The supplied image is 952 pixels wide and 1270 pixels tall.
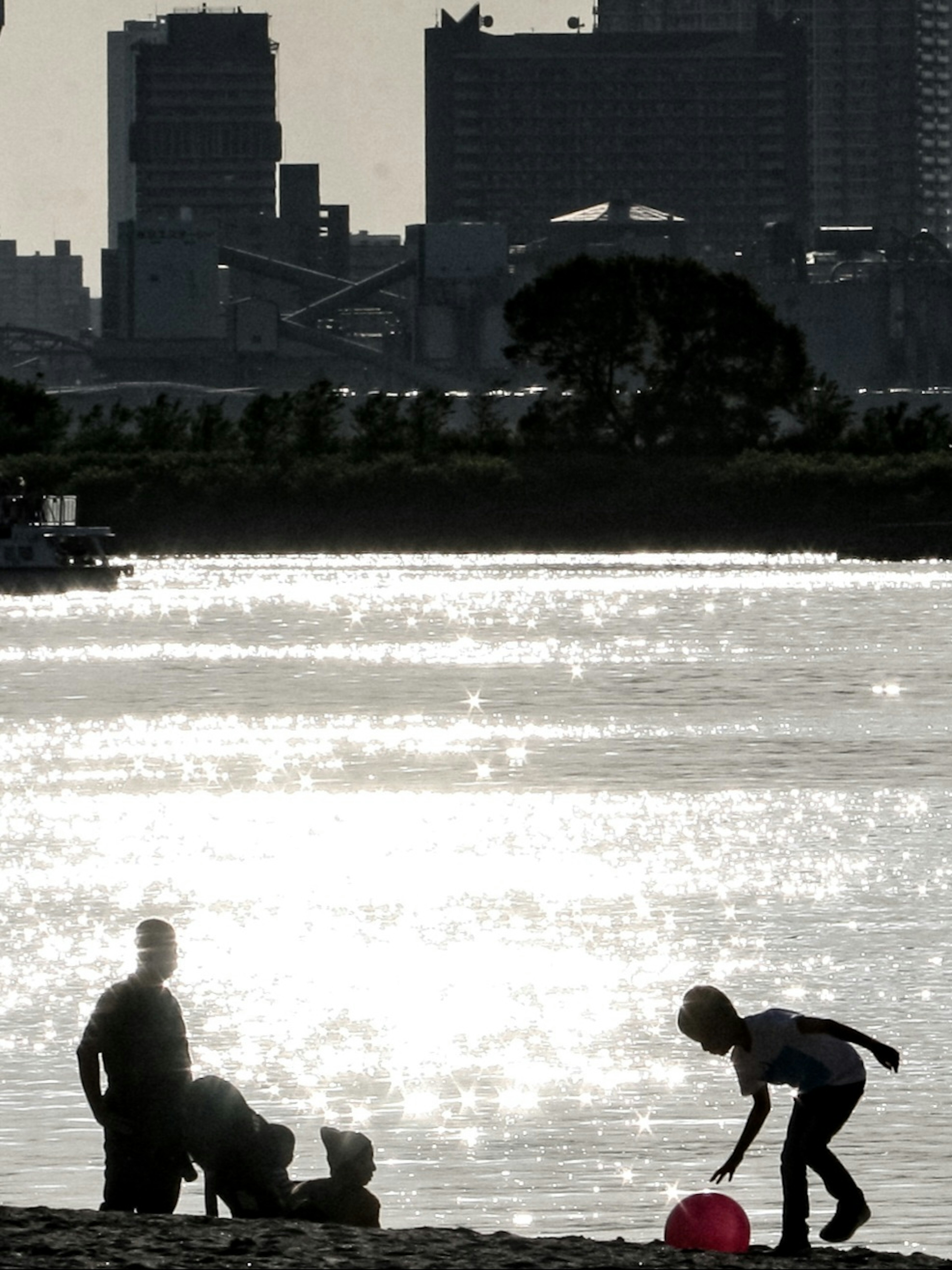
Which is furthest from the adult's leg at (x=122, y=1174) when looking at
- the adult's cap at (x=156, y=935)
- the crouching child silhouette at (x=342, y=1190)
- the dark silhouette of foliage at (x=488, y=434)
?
the dark silhouette of foliage at (x=488, y=434)

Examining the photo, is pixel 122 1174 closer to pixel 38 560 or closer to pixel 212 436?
pixel 38 560

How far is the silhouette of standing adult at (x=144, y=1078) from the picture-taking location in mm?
16500

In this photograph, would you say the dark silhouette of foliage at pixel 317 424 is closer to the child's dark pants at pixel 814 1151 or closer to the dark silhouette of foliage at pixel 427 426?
the dark silhouette of foliage at pixel 427 426

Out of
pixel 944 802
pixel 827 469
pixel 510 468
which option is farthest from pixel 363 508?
pixel 944 802

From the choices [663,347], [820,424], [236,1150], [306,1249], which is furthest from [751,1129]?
[820,424]

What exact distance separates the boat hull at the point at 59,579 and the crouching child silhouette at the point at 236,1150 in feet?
396

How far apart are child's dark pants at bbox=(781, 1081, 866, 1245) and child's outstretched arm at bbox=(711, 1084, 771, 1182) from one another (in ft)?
0.75

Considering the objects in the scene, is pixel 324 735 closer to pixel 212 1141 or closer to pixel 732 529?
pixel 212 1141

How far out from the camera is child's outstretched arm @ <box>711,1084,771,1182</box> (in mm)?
16484

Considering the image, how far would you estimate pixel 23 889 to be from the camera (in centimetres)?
3334

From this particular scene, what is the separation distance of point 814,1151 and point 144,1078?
3.65 meters

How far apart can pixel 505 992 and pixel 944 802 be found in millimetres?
17783

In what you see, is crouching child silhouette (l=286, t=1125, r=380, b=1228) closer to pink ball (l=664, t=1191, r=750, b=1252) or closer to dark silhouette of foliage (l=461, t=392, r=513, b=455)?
pink ball (l=664, t=1191, r=750, b=1252)

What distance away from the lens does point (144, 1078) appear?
1652cm
